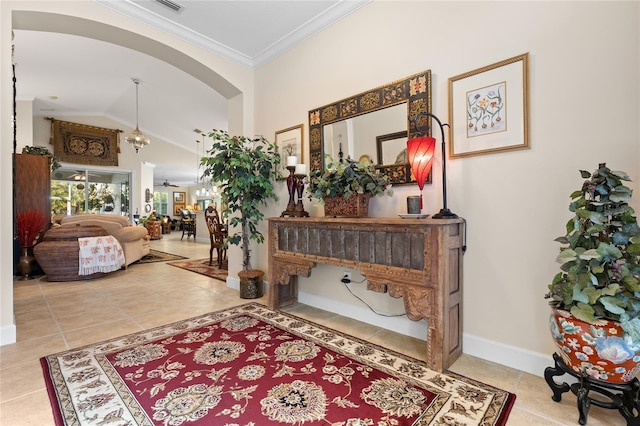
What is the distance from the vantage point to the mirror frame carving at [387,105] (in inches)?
88.0

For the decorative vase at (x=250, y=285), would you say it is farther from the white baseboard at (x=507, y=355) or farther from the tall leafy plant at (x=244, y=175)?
the white baseboard at (x=507, y=355)

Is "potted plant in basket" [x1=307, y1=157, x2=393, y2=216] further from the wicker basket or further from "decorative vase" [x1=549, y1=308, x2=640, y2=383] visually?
the wicker basket

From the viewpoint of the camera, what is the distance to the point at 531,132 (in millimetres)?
1797

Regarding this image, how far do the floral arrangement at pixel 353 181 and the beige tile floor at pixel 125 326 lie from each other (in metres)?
1.16

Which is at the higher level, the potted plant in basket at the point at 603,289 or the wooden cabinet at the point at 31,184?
the wooden cabinet at the point at 31,184

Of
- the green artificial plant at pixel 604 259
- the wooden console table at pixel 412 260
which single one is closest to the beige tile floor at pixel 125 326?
the wooden console table at pixel 412 260

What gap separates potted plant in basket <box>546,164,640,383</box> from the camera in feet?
4.02

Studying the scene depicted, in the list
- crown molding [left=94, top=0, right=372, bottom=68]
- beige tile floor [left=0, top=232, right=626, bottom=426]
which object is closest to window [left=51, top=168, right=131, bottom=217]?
beige tile floor [left=0, top=232, right=626, bottom=426]

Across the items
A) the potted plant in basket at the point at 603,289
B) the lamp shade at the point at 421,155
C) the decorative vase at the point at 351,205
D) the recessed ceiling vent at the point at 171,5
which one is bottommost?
the potted plant in basket at the point at 603,289

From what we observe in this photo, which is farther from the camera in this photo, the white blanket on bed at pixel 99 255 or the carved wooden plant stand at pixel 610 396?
the white blanket on bed at pixel 99 255

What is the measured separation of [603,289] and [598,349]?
0.27 m

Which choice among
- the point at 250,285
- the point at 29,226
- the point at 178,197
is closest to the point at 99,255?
the point at 29,226

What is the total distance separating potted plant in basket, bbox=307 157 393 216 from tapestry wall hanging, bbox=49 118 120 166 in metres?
8.79

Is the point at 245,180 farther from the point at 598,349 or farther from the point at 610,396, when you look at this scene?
the point at 610,396
